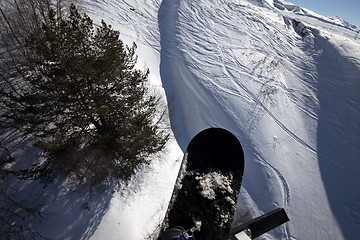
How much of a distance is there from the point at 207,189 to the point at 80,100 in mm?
4595

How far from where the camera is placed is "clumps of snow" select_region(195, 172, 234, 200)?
476 cm

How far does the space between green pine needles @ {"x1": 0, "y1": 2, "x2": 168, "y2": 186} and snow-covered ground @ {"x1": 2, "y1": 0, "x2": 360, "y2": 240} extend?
1856 mm

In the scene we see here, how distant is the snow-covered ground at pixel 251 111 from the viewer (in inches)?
278

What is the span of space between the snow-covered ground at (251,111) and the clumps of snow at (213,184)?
3.66 metres

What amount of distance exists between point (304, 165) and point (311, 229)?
10.9ft

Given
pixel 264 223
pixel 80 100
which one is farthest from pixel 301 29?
pixel 80 100

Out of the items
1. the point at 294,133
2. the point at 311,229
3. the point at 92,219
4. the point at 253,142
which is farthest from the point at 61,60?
the point at 294,133

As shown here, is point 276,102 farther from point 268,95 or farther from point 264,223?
point 264,223

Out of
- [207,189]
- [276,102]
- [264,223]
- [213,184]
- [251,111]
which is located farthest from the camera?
[276,102]

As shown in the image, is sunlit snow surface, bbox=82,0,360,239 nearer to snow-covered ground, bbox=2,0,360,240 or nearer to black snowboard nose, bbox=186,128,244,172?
snow-covered ground, bbox=2,0,360,240

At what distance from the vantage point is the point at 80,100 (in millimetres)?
4875

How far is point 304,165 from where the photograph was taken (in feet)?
31.4

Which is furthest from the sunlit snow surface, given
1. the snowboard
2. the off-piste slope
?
the snowboard

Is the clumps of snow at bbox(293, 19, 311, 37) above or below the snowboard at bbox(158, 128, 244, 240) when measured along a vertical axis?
above
